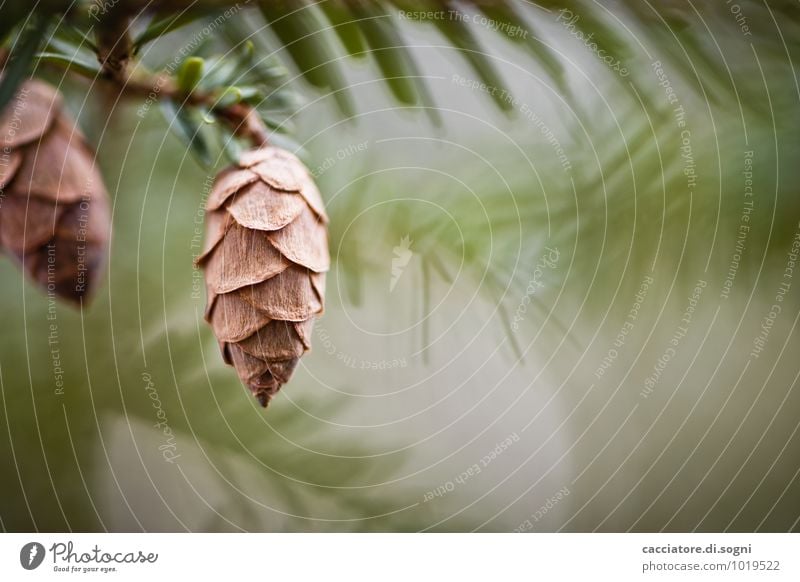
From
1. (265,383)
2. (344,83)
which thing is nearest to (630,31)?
(344,83)

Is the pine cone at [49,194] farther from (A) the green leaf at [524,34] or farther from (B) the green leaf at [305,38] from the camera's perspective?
(A) the green leaf at [524,34]

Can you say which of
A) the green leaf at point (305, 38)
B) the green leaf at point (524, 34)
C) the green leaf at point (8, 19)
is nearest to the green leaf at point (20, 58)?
the green leaf at point (8, 19)

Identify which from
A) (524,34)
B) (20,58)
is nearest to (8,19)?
(20,58)

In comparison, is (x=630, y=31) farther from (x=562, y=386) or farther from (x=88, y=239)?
(x=88, y=239)
